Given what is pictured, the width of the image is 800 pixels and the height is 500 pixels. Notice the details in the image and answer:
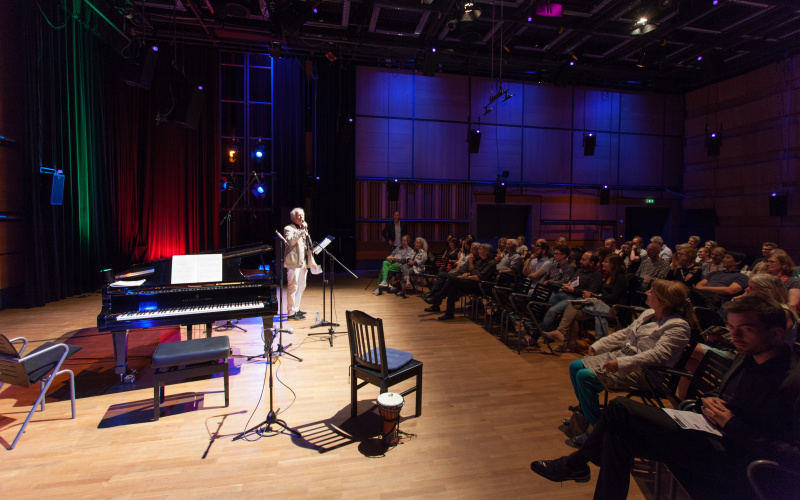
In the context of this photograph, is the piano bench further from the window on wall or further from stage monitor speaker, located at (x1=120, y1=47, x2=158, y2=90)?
the window on wall

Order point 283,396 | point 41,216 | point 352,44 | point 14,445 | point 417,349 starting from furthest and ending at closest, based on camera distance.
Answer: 1. point 352,44
2. point 41,216
3. point 417,349
4. point 283,396
5. point 14,445

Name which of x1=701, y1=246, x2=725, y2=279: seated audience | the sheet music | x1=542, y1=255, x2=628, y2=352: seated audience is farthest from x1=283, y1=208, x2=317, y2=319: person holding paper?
x1=701, y1=246, x2=725, y2=279: seated audience

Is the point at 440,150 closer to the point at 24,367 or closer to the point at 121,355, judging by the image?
the point at 121,355

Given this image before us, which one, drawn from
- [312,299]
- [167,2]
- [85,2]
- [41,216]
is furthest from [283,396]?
[167,2]

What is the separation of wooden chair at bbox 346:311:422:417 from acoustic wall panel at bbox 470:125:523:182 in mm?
10093

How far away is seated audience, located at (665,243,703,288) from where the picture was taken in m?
5.86

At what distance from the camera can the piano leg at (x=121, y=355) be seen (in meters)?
3.79

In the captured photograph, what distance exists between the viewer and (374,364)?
10.3 ft

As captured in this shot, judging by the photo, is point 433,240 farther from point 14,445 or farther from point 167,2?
point 14,445

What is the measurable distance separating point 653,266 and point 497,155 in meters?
6.90

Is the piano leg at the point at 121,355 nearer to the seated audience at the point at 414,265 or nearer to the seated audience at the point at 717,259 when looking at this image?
the seated audience at the point at 414,265

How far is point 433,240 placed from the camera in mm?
12453

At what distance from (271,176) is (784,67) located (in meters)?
13.7

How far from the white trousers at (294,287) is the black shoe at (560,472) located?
456cm
